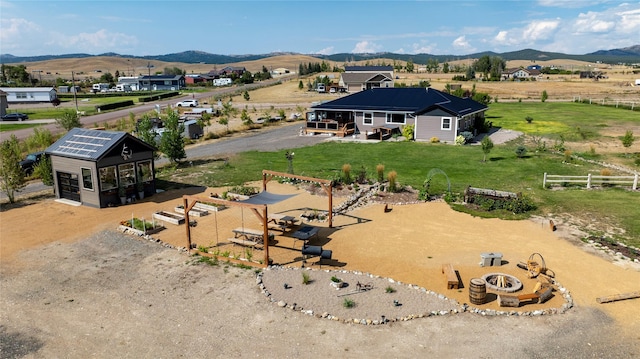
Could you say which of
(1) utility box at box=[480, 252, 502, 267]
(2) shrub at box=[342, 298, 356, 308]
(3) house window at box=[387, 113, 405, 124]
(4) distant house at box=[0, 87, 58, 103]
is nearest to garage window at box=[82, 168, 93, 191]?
(2) shrub at box=[342, 298, 356, 308]

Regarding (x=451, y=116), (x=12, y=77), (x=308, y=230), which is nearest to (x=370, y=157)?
(x=451, y=116)

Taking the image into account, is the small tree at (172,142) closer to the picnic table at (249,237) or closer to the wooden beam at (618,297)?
the picnic table at (249,237)

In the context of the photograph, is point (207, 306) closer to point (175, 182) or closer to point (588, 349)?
point (588, 349)

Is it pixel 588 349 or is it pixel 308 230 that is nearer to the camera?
pixel 588 349

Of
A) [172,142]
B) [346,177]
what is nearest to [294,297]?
[346,177]

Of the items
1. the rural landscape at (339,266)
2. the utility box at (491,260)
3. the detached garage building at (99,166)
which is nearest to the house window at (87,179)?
the detached garage building at (99,166)

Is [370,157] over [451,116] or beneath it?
beneath
